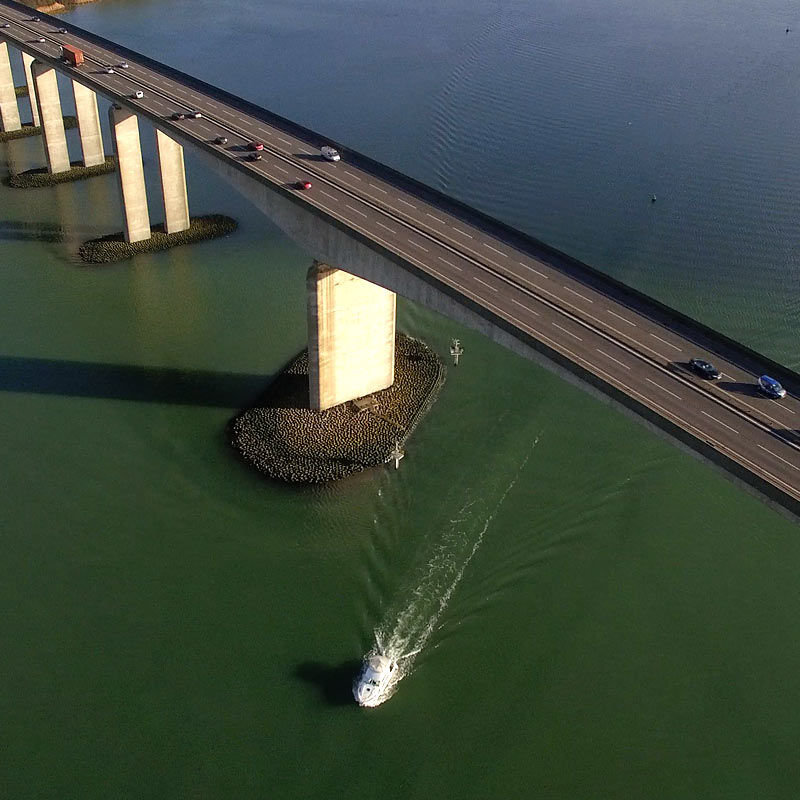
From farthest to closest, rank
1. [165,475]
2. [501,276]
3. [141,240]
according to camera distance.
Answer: [141,240], [165,475], [501,276]

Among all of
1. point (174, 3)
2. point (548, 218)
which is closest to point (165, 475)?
point (548, 218)

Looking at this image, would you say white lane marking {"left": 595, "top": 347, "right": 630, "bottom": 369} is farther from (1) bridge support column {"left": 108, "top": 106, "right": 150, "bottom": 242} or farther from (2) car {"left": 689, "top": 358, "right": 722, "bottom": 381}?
(1) bridge support column {"left": 108, "top": 106, "right": 150, "bottom": 242}

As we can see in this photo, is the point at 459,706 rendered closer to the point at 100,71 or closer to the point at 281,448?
the point at 281,448

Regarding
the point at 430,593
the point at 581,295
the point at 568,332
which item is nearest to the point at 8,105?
the point at 581,295

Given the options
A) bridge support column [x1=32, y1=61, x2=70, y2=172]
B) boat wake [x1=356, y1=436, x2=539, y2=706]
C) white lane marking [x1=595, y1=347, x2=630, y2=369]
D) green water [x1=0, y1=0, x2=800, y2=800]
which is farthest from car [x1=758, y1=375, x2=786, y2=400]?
bridge support column [x1=32, y1=61, x2=70, y2=172]

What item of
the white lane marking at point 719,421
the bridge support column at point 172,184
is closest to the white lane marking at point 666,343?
the white lane marking at point 719,421

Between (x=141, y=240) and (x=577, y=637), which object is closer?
(x=577, y=637)
